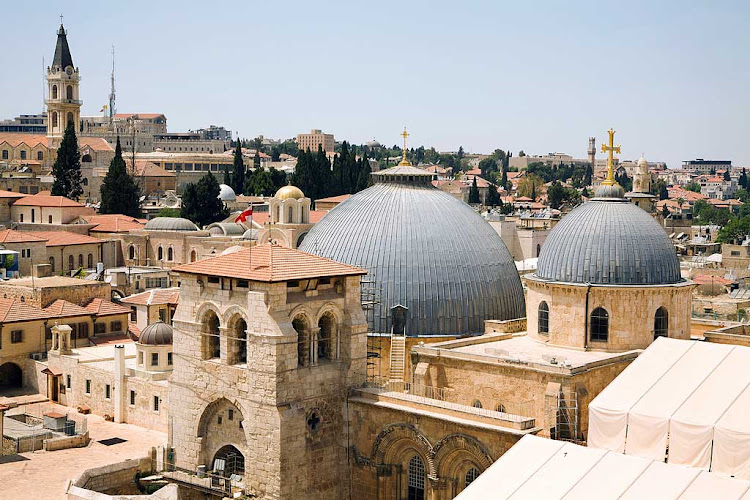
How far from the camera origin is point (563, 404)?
96.4ft

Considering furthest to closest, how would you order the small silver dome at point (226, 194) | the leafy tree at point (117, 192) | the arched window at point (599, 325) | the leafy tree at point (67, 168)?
the small silver dome at point (226, 194) → the leafy tree at point (67, 168) → the leafy tree at point (117, 192) → the arched window at point (599, 325)

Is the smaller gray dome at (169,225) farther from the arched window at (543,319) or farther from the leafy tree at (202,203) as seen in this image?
the arched window at (543,319)

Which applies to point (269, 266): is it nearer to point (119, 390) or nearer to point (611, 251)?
point (611, 251)

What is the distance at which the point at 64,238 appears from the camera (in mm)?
71438

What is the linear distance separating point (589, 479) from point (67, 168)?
74.6 m

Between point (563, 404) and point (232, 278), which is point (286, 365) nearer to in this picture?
point (232, 278)

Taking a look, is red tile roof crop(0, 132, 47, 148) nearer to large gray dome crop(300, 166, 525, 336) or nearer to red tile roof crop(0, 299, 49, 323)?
red tile roof crop(0, 299, 49, 323)

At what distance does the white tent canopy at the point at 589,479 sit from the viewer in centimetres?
2245

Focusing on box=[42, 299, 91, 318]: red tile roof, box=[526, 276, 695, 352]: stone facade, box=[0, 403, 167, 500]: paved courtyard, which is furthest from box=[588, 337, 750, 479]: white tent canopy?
box=[42, 299, 91, 318]: red tile roof

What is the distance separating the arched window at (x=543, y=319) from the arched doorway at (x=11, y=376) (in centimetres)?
2444

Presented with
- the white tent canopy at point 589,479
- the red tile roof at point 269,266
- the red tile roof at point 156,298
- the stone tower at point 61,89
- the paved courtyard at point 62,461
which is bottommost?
the paved courtyard at point 62,461

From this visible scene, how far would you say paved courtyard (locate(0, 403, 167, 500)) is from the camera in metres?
32.4

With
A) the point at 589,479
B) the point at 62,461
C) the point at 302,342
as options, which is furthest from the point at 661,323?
the point at 62,461

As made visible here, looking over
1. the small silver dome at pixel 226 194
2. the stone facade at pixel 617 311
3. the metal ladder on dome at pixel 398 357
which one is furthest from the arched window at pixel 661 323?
the small silver dome at pixel 226 194
